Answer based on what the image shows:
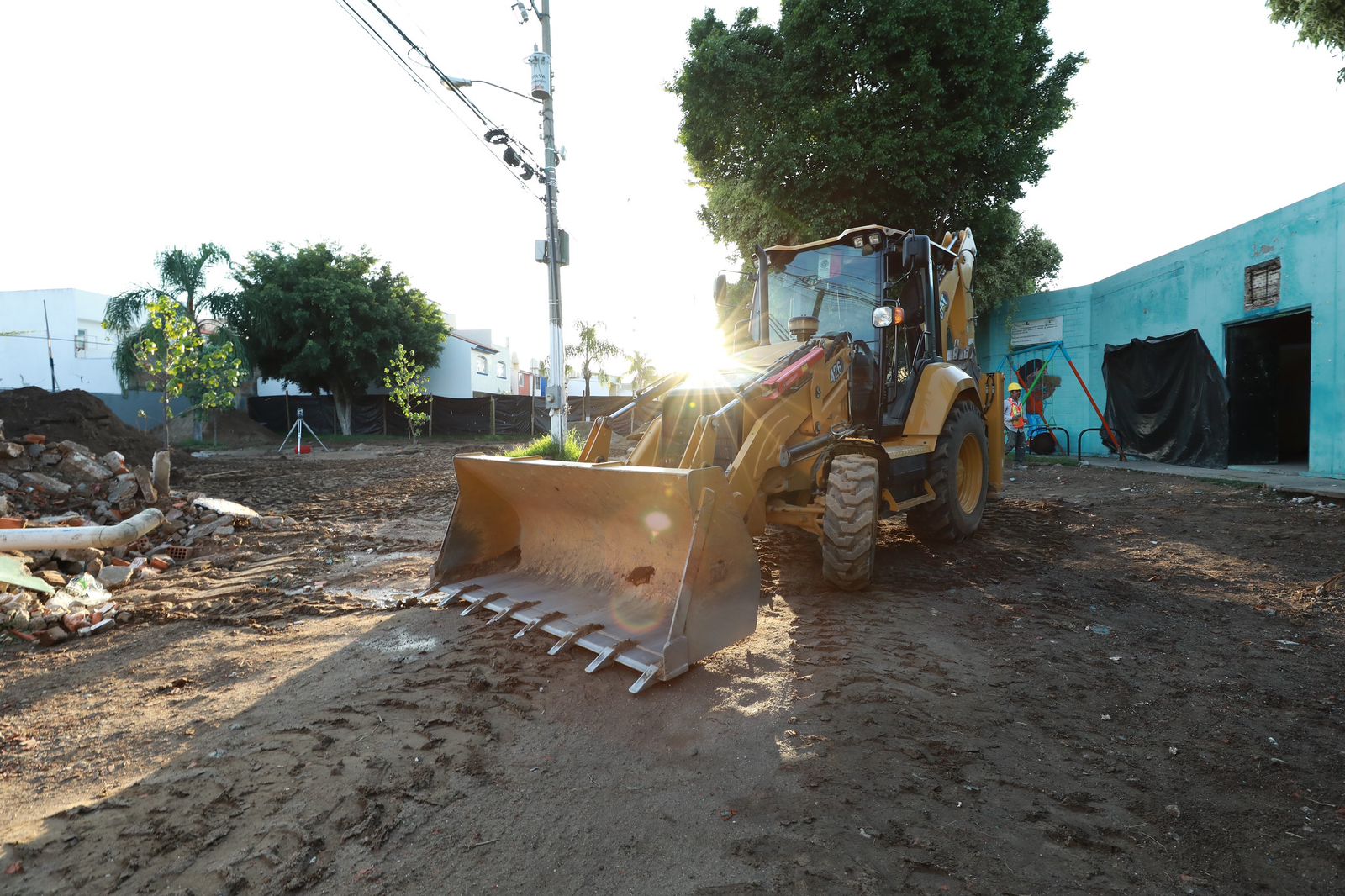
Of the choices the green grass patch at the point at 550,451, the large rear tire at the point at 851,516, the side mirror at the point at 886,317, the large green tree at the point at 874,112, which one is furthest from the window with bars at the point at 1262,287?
the green grass patch at the point at 550,451

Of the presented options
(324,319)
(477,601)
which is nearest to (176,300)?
(324,319)

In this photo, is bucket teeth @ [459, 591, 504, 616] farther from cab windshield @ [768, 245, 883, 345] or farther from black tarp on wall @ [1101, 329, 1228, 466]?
black tarp on wall @ [1101, 329, 1228, 466]

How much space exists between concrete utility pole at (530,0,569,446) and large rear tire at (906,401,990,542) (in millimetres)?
8019

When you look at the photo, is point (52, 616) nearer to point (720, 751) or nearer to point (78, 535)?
point (78, 535)

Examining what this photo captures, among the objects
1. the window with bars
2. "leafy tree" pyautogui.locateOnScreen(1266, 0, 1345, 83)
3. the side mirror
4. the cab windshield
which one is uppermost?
"leafy tree" pyautogui.locateOnScreen(1266, 0, 1345, 83)

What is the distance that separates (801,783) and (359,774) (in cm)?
163

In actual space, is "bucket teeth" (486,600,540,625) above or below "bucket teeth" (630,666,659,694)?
above

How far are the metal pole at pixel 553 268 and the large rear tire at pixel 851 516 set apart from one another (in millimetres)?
9259

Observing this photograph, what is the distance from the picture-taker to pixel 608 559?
4418 millimetres

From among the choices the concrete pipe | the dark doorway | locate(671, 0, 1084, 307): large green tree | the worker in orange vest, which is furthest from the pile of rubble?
the dark doorway

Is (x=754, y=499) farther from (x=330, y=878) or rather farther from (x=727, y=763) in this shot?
(x=330, y=878)

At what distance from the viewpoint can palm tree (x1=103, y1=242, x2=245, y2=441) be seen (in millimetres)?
25969

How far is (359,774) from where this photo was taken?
2609 mm

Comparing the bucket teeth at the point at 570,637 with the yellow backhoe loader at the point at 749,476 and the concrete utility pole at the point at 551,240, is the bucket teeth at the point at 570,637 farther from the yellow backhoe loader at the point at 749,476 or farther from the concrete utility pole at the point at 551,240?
the concrete utility pole at the point at 551,240
